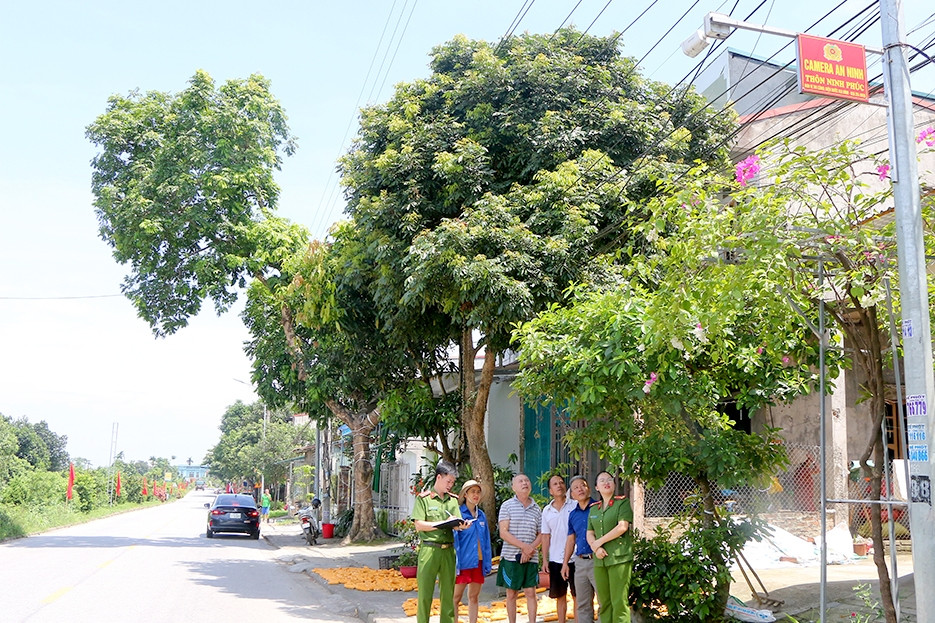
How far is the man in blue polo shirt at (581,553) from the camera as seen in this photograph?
28.1ft

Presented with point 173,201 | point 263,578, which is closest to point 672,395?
point 263,578

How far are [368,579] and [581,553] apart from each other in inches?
263

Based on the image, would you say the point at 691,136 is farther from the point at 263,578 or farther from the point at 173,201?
the point at 173,201

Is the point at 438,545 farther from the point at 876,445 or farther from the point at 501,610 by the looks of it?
the point at 876,445

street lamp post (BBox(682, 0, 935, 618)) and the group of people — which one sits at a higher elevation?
street lamp post (BBox(682, 0, 935, 618))

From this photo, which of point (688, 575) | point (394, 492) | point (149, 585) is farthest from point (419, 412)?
Result: point (394, 492)

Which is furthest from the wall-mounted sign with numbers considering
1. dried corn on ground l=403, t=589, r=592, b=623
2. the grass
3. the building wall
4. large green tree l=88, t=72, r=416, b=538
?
the grass

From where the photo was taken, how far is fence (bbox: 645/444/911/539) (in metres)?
13.3

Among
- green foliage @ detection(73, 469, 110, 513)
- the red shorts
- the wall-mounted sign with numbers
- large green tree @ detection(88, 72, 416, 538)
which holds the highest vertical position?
large green tree @ detection(88, 72, 416, 538)

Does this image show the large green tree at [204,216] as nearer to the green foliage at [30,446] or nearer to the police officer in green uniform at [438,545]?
the police officer in green uniform at [438,545]

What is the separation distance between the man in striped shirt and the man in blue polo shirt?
40 cm

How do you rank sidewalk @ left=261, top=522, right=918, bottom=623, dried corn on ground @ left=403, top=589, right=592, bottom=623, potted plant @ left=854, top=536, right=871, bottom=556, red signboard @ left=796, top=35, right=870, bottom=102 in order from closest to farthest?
1. red signboard @ left=796, top=35, right=870, bottom=102
2. sidewalk @ left=261, top=522, right=918, bottom=623
3. dried corn on ground @ left=403, top=589, right=592, bottom=623
4. potted plant @ left=854, top=536, right=871, bottom=556

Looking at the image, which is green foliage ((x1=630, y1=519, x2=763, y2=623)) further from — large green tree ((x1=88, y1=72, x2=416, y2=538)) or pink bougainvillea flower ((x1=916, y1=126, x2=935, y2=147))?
large green tree ((x1=88, y1=72, x2=416, y2=538))

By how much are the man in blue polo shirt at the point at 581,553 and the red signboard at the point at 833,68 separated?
4751 millimetres
